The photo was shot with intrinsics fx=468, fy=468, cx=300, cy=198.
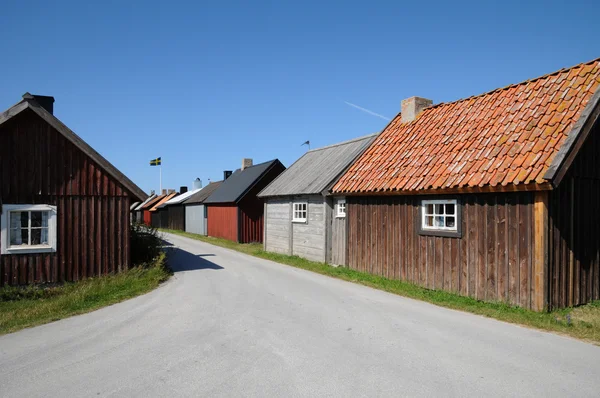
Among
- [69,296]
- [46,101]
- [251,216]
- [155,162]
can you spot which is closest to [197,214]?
[251,216]

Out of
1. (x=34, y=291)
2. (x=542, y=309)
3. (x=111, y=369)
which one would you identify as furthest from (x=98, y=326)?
(x=542, y=309)

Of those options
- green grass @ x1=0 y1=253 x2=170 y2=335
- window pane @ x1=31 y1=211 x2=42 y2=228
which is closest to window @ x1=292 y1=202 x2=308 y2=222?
green grass @ x1=0 y1=253 x2=170 y2=335

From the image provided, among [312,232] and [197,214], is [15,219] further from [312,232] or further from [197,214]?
[197,214]

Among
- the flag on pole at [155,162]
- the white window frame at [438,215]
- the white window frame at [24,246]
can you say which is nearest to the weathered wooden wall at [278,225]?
the white window frame at [438,215]

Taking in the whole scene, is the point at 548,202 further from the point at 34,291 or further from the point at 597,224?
the point at 34,291

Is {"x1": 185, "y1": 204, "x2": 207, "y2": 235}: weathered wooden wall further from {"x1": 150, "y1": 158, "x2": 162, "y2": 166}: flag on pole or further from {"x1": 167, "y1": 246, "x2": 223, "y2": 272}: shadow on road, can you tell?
{"x1": 150, "y1": 158, "x2": 162, "y2": 166}: flag on pole

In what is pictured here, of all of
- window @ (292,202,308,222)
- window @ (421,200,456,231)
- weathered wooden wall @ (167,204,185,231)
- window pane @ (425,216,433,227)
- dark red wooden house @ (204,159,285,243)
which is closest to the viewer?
window @ (421,200,456,231)

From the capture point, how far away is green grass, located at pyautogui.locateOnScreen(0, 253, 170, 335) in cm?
989

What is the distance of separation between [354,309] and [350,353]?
124 inches

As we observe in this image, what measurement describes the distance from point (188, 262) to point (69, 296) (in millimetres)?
7662

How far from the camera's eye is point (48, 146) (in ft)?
44.1

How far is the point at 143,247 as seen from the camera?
1680 cm

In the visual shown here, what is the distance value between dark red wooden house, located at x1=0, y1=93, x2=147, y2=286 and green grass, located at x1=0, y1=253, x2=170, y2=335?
0.67 meters

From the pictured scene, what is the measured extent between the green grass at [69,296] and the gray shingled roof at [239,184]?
15677mm
